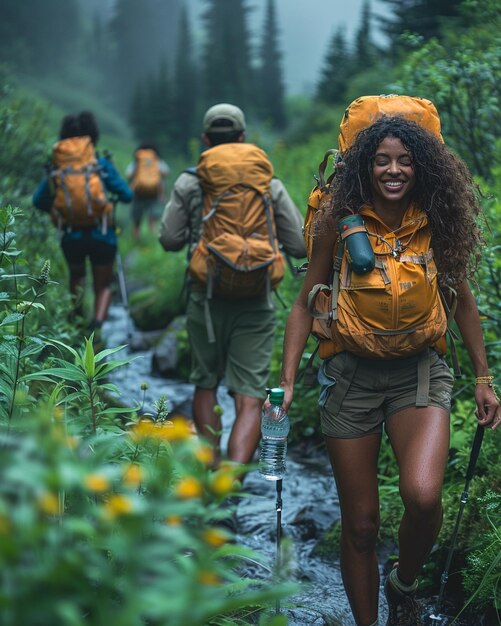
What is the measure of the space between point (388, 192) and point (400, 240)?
206mm

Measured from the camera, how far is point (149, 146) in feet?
60.0

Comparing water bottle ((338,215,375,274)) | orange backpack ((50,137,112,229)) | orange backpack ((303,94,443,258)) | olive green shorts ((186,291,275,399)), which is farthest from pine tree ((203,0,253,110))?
water bottle ((338,215,375,274))

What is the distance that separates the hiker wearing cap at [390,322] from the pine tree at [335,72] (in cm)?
3675

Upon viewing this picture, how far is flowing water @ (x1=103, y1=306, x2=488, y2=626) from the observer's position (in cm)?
424

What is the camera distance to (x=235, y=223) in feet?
17.6

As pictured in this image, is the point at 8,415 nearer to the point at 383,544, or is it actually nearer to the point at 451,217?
the point at 451,217

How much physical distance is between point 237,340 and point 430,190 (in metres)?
2.27

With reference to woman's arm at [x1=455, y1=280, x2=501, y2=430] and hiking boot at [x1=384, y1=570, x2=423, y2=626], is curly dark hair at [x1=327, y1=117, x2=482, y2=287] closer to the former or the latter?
woman's arm at [x1=455, y1=280, x2=501, y2=430]

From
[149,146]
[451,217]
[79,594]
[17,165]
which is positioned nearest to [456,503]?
[451,217]

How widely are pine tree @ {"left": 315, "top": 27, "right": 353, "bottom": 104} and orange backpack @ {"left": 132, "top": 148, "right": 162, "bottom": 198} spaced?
74.6 feet

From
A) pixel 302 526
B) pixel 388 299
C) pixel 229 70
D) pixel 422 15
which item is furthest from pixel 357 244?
pixel 229 70

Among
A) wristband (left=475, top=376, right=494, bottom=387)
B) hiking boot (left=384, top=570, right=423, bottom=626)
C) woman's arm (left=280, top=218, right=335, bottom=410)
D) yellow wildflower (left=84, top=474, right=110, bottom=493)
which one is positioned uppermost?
yellow wildflower (left=84, top=474, right=110, bottom=493)

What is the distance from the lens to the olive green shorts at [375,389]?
3.69m

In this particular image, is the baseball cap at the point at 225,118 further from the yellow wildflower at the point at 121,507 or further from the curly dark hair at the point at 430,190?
the yellow wildflower at the point at 121,507
